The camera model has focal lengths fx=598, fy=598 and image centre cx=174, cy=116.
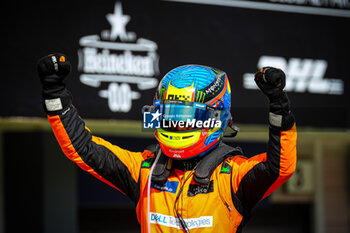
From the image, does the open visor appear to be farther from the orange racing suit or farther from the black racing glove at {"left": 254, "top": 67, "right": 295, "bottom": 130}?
the black racing glove at {"left": 254, "top": 67, "right": 295, "bottom": 130}

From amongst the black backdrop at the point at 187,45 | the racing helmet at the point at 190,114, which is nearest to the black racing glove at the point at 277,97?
the racing helmet at the point at 190,114

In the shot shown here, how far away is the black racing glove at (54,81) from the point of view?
7.14 ft

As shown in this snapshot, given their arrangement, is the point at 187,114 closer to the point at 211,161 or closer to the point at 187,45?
the point at 211,161

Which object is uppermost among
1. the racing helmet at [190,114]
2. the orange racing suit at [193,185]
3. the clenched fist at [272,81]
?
the clenched fist at [272,81]

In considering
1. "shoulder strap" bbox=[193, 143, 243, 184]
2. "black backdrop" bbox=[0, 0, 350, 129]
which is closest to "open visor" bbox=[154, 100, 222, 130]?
"shoulder strap" bbox=[193, 143, 243, 184]

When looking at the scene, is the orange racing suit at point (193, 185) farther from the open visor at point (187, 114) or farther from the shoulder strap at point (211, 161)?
the open visor at point (187, 114)

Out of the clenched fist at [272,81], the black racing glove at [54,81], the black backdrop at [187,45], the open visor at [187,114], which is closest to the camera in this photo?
the clenched fist at [272,81]

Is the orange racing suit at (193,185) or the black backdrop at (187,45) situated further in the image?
the black backdrop at (187,45)

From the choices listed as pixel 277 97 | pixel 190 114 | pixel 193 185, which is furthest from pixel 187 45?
pixel 277 97

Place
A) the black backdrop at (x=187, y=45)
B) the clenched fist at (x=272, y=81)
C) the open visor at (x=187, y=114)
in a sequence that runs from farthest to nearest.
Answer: the black backdrop at (x=187, y=45) < the open visor at (x=187, y=114) < the clenched fist at (x=272, y=81)

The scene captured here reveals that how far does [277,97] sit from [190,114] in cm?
40

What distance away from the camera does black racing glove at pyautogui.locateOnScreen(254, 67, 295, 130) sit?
2080mm

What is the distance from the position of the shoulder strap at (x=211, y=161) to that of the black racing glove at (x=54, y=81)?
56cm

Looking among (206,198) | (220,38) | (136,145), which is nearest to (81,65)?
(220,38)
